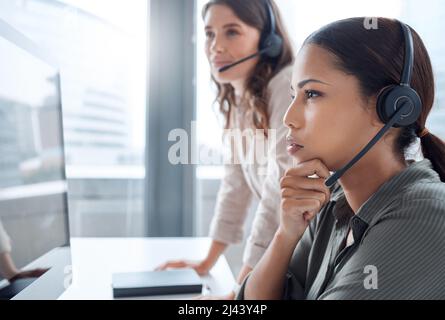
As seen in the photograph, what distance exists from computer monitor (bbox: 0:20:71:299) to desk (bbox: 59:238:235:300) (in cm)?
13

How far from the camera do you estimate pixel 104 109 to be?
1.76 m

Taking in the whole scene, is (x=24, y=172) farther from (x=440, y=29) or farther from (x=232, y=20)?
(x=440, y=29)

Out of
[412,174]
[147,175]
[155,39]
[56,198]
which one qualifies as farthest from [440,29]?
[147,175]

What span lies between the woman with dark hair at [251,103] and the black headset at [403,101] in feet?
1.12

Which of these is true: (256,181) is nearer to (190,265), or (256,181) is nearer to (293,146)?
(190,265)

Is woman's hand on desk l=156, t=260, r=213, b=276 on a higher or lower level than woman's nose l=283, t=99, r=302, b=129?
lower

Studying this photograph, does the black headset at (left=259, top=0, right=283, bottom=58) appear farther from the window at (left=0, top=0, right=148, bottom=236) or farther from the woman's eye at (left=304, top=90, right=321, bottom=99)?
the window at (left=0, top=0, right=148, bottom=236)

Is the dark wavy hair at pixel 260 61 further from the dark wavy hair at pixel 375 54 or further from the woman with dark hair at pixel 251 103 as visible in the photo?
the dark wavy hair at pixel 375 54

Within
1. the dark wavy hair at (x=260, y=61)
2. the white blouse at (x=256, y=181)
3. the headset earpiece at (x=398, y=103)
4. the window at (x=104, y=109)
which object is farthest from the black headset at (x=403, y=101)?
the window at (x=104, y=109)

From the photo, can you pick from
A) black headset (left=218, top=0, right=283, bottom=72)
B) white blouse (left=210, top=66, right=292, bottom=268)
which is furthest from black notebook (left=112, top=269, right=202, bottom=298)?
black headset (left=218, top=0, right=283, bottom=72)

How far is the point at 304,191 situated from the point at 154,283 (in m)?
0.36

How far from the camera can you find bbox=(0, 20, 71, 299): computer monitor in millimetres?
545

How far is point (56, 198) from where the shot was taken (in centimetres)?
71

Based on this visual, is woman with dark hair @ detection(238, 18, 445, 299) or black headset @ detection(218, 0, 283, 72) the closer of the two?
woman with dark hair @ detection(238, 18, 445, 299)
